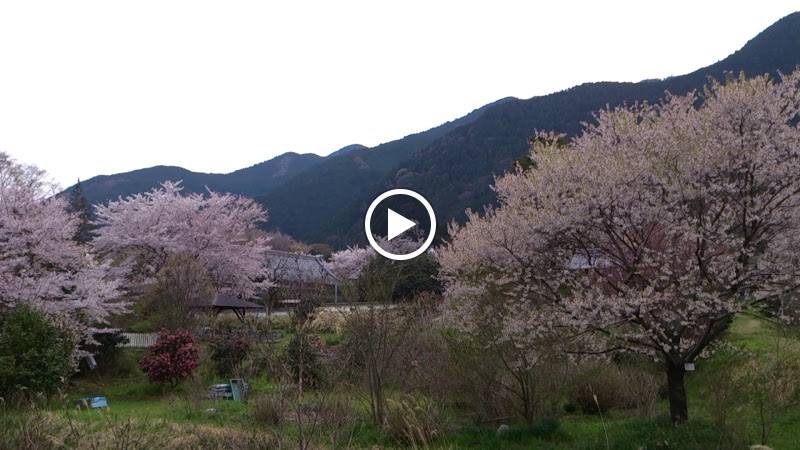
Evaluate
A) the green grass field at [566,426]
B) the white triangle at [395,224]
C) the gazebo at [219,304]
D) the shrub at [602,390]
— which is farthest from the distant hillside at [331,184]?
the white triangle at [395,224]

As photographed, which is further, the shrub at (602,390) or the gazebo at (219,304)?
the gazebo at (219,304)

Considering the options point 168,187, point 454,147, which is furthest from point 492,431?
point 454,147

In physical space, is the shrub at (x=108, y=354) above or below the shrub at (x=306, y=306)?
above

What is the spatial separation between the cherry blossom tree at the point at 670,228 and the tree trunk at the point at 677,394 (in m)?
0.02

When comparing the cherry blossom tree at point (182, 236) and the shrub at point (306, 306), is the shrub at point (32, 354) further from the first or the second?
the cherry blossom tree at point (182, 236)

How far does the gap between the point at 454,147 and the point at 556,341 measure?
6445 centimetres

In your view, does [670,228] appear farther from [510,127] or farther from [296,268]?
[510,127]

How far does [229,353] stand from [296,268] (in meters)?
25.6

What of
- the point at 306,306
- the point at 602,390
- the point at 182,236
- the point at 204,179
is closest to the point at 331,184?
→ the point at 204,179

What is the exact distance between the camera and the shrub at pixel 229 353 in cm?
1490

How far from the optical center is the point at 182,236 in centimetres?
2620

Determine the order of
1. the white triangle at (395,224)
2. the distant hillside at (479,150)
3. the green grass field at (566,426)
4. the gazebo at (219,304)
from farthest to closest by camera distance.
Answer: the distant hillside at (479,150)
the gazebo at (219,304)
the white triangle at (395,224)
the green grass field at (566,426)

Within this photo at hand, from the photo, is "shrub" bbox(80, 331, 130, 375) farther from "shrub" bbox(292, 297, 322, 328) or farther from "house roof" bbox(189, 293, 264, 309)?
"shrub" bbox(292, 297, 322, 328)

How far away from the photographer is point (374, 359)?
30.9ft
